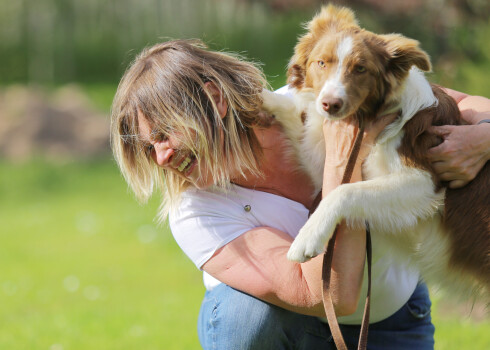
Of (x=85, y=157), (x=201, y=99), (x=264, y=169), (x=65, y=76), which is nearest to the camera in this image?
(x=201, y=99)

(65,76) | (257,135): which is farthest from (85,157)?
(257,135)

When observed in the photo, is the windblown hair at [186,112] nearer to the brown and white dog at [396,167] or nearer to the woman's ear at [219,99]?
the woman's ear at [219,99]

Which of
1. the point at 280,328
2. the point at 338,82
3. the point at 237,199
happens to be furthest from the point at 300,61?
the point at 280,328

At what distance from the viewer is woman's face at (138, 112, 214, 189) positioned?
2475mm

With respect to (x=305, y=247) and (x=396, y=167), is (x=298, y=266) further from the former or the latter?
(x=396, y=167)

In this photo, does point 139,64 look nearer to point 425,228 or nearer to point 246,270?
point 246,270

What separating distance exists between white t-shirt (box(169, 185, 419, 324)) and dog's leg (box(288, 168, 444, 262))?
0.60 feet

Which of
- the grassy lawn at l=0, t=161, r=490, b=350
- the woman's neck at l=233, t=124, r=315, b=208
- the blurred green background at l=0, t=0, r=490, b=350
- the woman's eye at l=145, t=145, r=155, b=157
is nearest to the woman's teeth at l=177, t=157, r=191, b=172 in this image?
the woman's eye at l=145, t=145, r=155, b=157

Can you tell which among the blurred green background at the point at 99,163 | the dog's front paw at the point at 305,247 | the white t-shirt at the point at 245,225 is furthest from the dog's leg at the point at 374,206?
the blurred green background at the point at 99,163

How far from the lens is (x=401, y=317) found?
2.81 meters

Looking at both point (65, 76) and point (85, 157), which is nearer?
point (85, 157)

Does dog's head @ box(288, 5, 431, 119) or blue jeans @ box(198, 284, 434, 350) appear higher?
dog's head @ box(288, 5, 431, 119)

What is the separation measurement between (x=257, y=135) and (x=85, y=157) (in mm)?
8591

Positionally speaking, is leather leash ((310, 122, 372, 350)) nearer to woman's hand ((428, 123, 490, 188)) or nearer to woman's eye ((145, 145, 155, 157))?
woman's hand ((428, 123, 490, 188))
